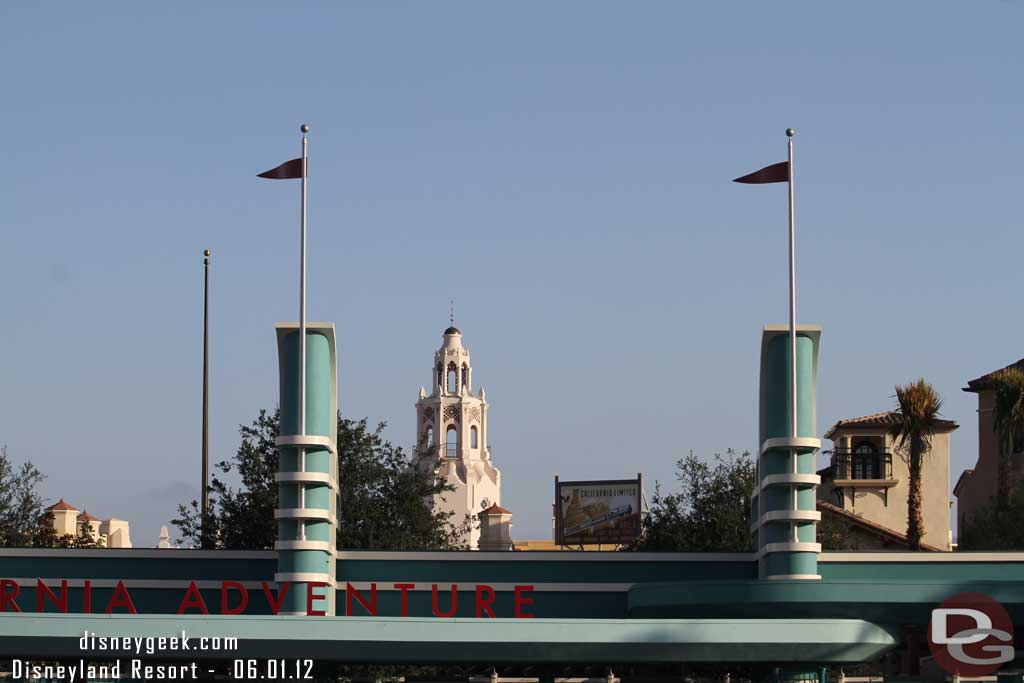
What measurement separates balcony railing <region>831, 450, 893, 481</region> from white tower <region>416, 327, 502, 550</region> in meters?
84.3

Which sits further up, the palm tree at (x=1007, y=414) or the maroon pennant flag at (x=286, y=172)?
the maroon pennant flag at (x=286, y=172)

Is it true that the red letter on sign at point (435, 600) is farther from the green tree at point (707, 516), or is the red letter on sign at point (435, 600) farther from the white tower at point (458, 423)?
the white tower at point (458, 423)

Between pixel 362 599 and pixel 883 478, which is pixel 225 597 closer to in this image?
pixel 362 599

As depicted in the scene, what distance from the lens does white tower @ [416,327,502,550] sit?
180 metres

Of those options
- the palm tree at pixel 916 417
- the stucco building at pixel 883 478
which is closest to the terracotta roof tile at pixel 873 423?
the stucco building at pixel 883 478

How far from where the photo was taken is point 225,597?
42.4 metres

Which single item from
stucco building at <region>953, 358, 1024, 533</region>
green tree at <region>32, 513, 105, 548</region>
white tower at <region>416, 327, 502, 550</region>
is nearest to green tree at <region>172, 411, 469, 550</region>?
green tree at <region>32, 513, 105, 548</region>

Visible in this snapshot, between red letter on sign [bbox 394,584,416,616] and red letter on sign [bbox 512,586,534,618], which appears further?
red letter on sign [bbox 512,586,534,618]

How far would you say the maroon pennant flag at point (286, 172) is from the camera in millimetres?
43875

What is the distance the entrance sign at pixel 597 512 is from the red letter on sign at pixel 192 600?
121ft

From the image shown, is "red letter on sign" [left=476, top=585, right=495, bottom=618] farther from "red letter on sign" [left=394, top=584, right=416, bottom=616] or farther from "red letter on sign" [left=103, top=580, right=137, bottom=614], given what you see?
"red letter on sign" [left=103, top=580, right=137, bottom=614]

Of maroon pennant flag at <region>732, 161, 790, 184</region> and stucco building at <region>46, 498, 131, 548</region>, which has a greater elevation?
maroon pennant flag at <region>732, 161, 790, 184</region>

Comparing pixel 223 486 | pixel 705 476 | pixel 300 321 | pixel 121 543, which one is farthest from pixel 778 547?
pixel 121 543

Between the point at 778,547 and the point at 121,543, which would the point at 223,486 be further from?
the point at 121,543
